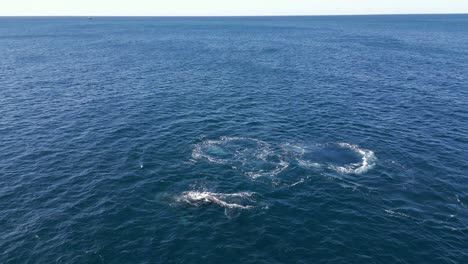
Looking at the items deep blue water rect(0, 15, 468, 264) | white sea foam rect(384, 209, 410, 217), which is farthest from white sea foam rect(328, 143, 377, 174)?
white sea foam rect(384, 209, 410, 217)

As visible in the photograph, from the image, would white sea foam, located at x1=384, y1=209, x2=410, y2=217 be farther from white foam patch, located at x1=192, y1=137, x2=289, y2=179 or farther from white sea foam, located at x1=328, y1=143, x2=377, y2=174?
white foam patch, located at x1=192, y1=137, x2=289, y2=179

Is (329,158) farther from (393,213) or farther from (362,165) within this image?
(393,213)

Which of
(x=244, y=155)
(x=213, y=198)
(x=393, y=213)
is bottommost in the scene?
(x=393, y=213)

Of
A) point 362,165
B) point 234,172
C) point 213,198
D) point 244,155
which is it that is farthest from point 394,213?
point 244,155

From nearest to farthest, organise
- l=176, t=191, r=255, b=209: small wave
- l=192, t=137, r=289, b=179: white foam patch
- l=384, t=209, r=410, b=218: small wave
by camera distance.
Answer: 1. l=384, t=209, r=410, b=218: small wave
2. l=176, t=191, r=255, b=209: small wave
3. l=192, t=137, r=289, b=179: white foam patch

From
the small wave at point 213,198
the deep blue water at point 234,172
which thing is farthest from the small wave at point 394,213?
the small wave at point 213,198

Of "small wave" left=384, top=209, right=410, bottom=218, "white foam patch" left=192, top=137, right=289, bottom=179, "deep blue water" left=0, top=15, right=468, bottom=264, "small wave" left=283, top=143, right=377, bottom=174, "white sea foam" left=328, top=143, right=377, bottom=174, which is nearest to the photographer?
"deep blue water" left=0, top=15, right=468, bottom=264

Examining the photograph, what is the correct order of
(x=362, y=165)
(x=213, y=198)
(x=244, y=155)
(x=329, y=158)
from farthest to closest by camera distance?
(x=244, y=155), (x=329, y=158), (x=362, y=165), (x=213, y=198)
